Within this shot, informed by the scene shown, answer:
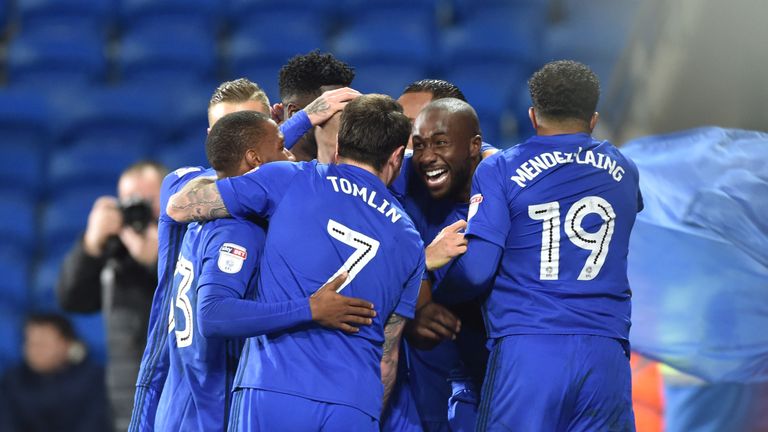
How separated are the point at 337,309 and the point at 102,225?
2623mm

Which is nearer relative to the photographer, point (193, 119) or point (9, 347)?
point (9, 347)

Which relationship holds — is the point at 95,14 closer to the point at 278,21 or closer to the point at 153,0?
the point at 153,0

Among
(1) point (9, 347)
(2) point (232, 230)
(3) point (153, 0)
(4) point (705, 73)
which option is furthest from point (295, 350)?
(3) point (153, 0)

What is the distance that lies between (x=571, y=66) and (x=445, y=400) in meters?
1.40

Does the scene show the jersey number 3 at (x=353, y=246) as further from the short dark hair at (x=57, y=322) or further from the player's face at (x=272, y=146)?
the short dark hair at (x=57, y=322)

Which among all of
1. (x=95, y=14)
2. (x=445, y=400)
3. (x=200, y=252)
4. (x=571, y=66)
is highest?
(x=95, y=14)

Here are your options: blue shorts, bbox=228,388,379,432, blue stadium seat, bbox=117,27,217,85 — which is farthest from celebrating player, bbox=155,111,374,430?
blue stadium seat, bbox=117,27,217,85

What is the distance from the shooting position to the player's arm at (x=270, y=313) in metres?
3.09

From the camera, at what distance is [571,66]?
362 cm

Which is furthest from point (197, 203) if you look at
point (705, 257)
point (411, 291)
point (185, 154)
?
point (185, 154)

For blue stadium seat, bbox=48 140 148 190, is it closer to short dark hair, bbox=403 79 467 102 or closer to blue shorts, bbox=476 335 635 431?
short dark hair, bbox=403 79 467 102

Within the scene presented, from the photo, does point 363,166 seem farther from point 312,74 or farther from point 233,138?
point 312,74

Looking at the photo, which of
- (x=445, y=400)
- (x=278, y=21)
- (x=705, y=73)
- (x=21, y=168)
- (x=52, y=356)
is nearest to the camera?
(x=445, y=400)

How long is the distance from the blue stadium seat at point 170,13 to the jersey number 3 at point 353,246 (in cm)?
502
